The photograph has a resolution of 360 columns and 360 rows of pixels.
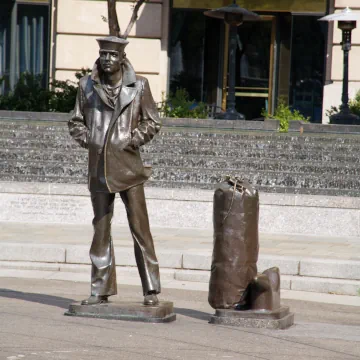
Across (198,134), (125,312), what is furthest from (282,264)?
(198,134)

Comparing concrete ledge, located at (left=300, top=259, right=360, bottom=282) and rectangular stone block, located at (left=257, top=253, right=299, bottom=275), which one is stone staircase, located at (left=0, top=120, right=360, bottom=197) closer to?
rectangular stone block, located at (left=257, top=253, right=299, bottom=275)

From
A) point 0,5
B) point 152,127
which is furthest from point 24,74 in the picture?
point 152,127

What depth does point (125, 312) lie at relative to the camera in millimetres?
8367

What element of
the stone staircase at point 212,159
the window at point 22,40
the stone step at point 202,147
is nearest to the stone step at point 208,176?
the stone staircase at point 212,159

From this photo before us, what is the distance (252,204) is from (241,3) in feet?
64.0

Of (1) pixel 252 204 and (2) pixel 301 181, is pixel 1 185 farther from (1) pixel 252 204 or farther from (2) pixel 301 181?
(1) pixel 252 204

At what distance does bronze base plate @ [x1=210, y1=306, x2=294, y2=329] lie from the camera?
8.29m

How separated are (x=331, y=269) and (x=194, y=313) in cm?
259

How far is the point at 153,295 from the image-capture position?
333 inches

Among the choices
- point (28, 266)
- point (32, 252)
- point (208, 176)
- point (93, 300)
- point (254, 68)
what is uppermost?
point (254, 68)

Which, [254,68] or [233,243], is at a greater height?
[254,68]

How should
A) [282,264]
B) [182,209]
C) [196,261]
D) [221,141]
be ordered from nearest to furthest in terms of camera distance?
[282,264]
[196,261]
[182,209]
[221,141]

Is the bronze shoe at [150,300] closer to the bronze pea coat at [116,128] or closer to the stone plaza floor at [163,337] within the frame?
the stone plaza floor at [163,337]

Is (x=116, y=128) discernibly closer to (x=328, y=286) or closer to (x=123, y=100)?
(x=123, y=100)
